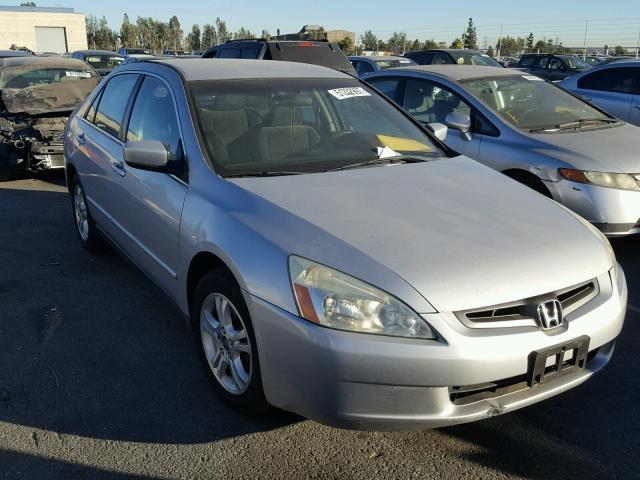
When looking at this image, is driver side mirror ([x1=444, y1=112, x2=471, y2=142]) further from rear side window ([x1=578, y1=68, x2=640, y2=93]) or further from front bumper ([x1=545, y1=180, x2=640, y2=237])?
rear side window ([x1=578, y1=68, x2=640, y2=93])

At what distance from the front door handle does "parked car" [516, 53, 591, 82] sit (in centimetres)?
1844

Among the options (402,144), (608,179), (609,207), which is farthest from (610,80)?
(402,144)

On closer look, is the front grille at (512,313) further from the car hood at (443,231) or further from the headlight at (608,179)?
the headlight at (608,179)

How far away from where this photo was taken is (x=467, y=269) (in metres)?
2.37

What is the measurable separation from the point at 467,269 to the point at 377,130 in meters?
1.70

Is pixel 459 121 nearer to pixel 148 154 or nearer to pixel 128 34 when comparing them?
pixel 148 154

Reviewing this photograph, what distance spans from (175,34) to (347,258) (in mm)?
73962

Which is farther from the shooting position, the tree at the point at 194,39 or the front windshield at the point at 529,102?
the tree at the point at 194,39

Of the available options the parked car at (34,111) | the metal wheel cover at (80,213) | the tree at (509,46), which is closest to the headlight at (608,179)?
the metal wheel cover at (80,213)

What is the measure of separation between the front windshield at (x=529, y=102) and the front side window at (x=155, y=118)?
A: 3272 mm

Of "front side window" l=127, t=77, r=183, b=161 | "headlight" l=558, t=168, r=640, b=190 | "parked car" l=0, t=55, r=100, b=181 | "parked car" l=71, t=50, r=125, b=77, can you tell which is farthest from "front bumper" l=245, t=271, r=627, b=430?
"parked car" l=71, t=50, r=125, b=77

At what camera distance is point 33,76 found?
30.0 feet

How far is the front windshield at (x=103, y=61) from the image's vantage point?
1795cm

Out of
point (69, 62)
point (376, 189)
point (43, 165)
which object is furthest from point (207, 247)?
point (69, 62)
